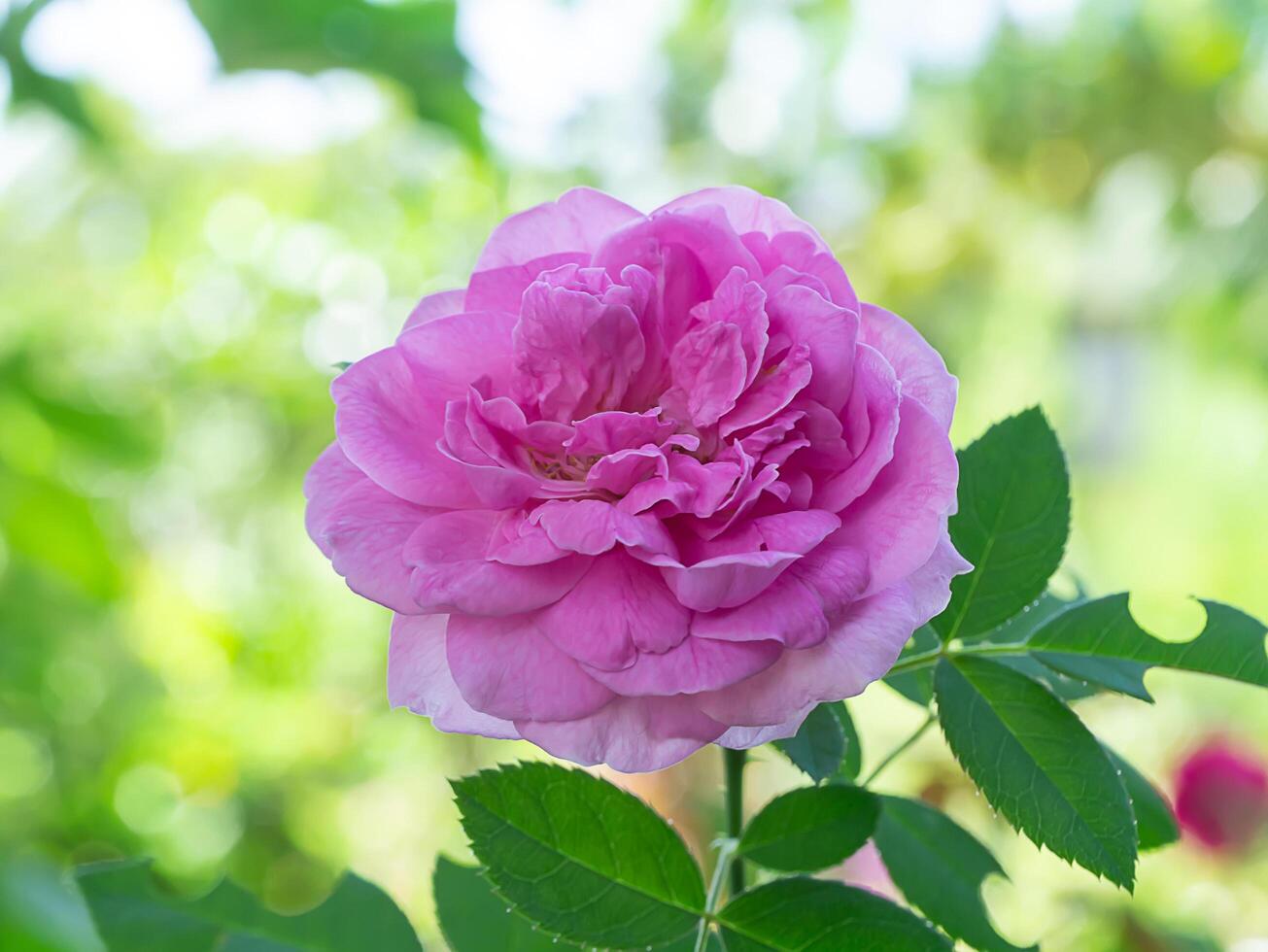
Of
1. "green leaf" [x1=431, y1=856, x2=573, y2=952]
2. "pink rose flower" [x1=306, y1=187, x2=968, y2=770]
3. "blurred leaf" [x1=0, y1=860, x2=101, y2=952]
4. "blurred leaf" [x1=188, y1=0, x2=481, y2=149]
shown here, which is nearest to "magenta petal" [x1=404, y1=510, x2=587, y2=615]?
"pink rose flower" [x1=306, y1=187, x2=968, y2=770]

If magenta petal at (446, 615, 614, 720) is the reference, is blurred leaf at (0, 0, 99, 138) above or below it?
above

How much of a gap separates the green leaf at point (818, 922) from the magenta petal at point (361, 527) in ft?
0.30

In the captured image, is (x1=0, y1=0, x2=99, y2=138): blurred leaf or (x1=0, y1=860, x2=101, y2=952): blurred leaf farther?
(x1=0, y1=0, x2=99, y2=138): blurred leaf

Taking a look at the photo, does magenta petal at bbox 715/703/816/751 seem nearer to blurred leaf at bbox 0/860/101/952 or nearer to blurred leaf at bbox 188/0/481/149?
blurred leaf at bbox 0/860/101/952

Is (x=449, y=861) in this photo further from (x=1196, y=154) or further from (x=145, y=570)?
(x=1196, y=154)

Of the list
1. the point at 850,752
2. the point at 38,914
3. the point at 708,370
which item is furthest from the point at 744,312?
the point at 38,914

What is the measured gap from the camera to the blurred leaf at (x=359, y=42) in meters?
0.66

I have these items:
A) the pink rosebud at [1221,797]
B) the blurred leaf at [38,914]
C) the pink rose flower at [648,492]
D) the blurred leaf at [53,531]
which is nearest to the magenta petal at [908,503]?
the pink rose flower at [648,492]

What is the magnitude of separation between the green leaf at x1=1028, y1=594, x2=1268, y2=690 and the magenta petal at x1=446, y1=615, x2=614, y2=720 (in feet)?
0.35

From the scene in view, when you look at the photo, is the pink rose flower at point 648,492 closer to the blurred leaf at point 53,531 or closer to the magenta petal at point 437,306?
the magenta petal at point 437,306

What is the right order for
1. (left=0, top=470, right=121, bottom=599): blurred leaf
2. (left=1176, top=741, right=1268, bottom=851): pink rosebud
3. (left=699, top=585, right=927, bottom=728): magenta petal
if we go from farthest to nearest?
(left=0, top=470, right=121, bottom=599): blurred leaf, (left=1176, top=741, right=1268, bottom=851): pink rosebud, (left=699, top=585, right=927, bottom=728): magenta petal

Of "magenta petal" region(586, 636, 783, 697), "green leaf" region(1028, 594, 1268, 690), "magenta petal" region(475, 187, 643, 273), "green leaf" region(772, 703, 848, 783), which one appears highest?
"magenta petal" region(475, 187, 643, 273)

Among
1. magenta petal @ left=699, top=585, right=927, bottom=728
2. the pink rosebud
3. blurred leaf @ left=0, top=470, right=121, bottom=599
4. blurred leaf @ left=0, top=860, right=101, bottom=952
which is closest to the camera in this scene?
magenta petal @ left=699, top=585, right=927, bottom=728

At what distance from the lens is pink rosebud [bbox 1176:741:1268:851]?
63 cm
